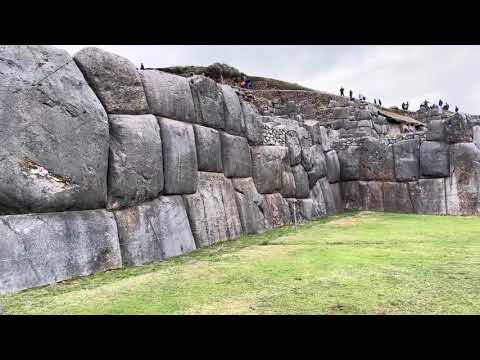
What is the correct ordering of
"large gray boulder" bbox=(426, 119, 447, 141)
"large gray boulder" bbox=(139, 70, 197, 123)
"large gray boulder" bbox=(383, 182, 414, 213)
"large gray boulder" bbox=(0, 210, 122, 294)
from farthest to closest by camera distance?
"large gray boulder" bbox=(383, 182, 414, 213) → "large gray boulder" bbox=(426, 119, 447, 141) → "large gray boulder" bbox=(139, 70, 197, 123) → "large gray boulder" bbox=(0, 210, 122, 294)

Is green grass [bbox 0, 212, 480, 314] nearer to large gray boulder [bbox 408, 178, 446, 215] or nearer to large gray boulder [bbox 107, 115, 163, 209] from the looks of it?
large gray boulder [bbox 107, 115, 163, 209]

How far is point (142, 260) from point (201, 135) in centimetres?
280

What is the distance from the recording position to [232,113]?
934 centimetres

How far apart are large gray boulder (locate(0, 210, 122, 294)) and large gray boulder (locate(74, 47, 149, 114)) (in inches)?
61.4

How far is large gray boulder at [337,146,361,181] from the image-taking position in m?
14.3

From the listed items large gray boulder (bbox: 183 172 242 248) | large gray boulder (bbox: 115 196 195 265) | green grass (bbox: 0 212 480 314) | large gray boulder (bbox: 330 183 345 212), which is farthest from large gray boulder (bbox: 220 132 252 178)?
large gray boulder (bbox: 330 183 345 212)

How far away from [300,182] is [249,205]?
306cm

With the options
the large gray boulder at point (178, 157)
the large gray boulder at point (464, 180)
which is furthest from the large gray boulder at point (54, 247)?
the large gray boulder at point (464, 180)

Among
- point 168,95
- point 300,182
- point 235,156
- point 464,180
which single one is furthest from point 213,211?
point 464,180

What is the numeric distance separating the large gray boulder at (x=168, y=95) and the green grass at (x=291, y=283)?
7.58ft

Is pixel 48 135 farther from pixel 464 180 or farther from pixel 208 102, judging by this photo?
pixel 464 180
